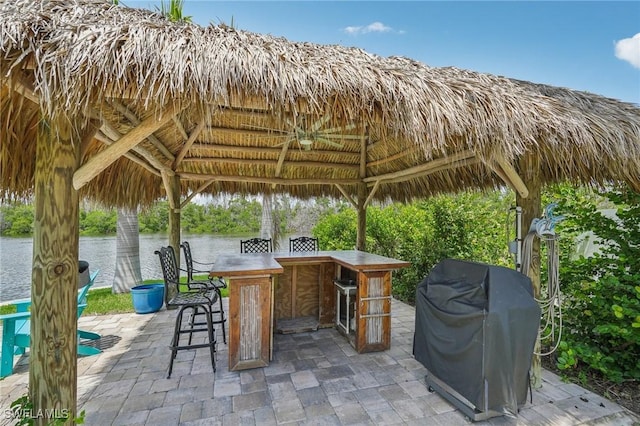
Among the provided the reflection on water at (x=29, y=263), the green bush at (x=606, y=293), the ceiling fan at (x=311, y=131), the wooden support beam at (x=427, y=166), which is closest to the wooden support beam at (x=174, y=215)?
the ceiling fan at (x=311, y=131)

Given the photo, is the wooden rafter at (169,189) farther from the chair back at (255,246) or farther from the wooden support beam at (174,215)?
the chair back at (255,246)

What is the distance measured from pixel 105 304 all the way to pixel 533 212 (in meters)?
6.53

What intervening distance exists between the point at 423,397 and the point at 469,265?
48.0 inches

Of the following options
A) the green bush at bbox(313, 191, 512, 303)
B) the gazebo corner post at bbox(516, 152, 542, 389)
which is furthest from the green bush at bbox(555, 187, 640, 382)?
the green bush at bbox(313, 191, 512, 303)

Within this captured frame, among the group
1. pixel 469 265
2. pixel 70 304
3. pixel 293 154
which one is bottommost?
pixel 70 304

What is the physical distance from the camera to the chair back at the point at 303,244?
6.09 metres

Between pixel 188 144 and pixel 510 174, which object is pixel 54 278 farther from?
pixel 510 174

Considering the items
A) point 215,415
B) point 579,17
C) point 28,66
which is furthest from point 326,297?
point 579,17

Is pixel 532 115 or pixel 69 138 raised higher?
pixel 532 115

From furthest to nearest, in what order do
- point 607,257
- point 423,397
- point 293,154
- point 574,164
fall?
point 293,154 < point 607,257 < point 574,164 < point 423,397

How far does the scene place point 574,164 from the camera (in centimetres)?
293

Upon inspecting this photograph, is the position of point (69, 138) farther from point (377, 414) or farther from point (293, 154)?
point (293, 154)

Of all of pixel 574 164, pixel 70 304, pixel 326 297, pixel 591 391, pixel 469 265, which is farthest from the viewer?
pixel 326 297

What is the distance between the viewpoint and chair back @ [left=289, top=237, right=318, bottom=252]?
A: 20.0 ft
